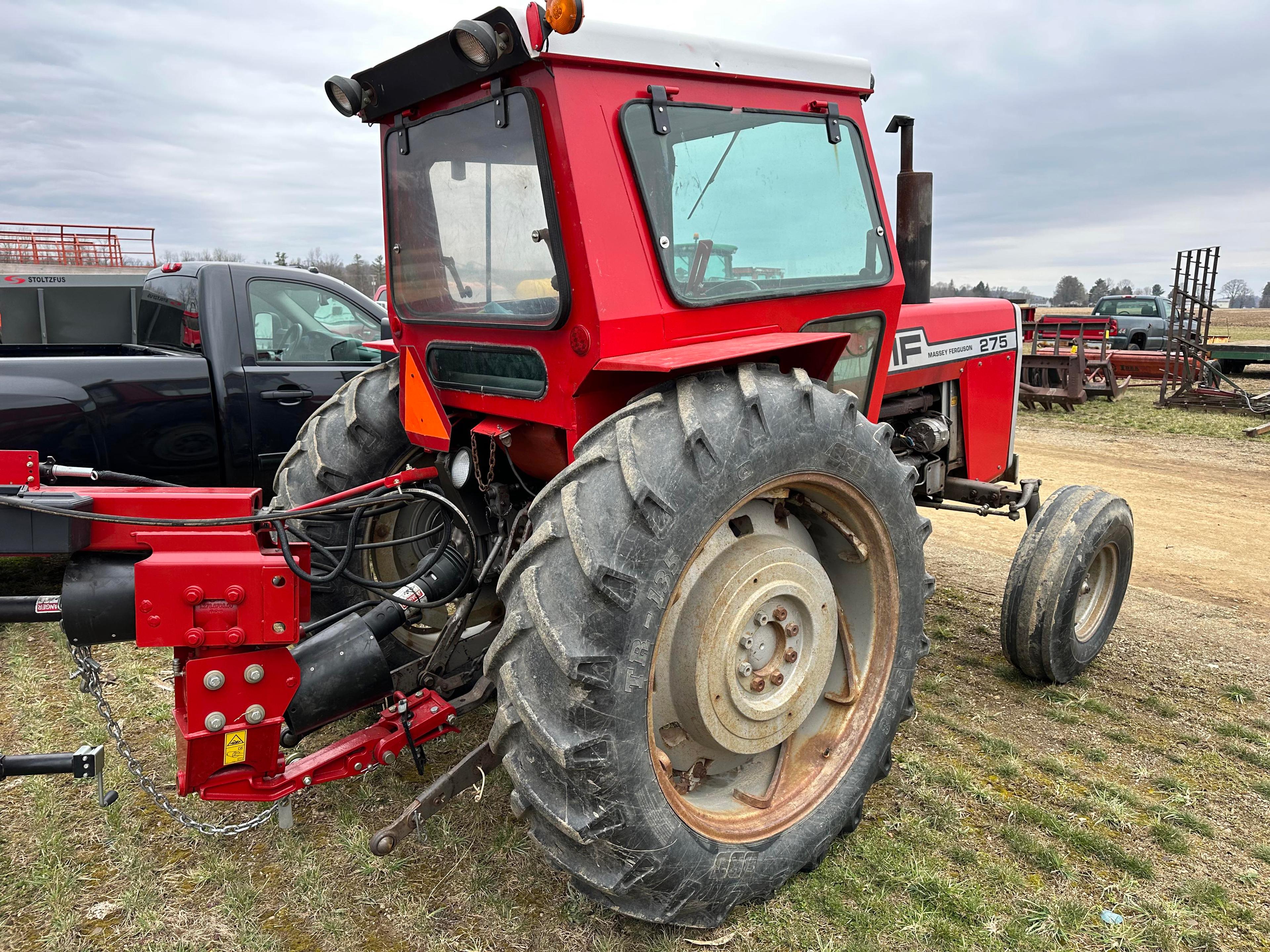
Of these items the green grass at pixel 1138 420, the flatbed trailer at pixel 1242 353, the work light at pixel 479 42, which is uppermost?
the work light at pixel 479 42

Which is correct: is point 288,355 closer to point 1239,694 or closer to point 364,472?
point 364,472

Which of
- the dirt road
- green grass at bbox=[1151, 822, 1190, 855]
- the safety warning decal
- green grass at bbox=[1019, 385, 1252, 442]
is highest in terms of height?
the safety warning decal

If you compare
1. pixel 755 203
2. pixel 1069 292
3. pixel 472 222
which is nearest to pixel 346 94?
pixel 472 222

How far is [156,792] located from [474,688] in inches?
36.5

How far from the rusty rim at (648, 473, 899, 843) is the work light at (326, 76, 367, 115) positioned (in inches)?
70.0

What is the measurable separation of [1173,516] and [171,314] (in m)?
8.27

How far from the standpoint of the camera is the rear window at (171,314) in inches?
210

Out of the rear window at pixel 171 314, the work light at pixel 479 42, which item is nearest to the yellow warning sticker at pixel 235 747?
the work light at pixel 479 42

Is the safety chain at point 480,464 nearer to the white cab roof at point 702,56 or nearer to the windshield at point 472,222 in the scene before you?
the windshield at point 472,222

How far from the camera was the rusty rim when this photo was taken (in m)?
2.33

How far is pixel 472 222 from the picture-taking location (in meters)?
2.67

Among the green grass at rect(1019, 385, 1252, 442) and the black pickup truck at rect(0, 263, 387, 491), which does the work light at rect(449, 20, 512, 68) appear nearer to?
the black pickup truck at rect(0, 263, 387, 491)

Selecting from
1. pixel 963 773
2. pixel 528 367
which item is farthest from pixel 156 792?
pixel 963 773

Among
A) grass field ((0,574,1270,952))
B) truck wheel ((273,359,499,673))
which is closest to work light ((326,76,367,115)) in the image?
truck wheel ((273,359,499,673))
